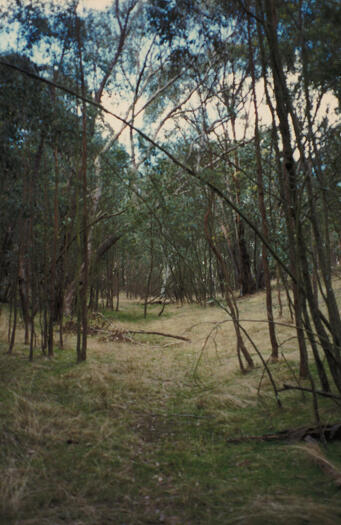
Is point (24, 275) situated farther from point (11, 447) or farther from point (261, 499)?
point (261, 499)

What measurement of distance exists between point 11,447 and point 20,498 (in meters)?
0.78

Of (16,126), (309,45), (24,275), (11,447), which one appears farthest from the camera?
(24,275)

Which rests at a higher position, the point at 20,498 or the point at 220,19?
the point at 220,19

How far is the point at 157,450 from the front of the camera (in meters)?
2.80

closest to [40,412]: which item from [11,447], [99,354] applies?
[11,447]

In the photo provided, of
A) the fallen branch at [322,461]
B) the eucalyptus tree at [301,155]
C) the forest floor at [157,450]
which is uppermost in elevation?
the eucalyptus tree at [301,155]

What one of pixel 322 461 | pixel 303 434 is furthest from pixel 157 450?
pixel 322 461

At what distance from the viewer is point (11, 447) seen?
266 centimetres

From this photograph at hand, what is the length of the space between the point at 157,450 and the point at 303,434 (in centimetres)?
107

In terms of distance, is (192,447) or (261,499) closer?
(261,499)

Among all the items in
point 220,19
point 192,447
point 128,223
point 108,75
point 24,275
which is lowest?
point 192,447

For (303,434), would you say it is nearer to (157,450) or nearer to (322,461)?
(322,461)

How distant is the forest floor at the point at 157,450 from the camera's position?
186 cm

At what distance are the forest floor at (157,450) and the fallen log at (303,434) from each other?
0.06m
